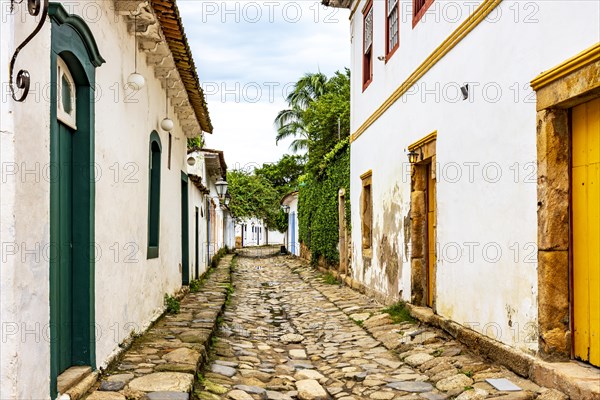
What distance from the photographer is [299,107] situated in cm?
3188

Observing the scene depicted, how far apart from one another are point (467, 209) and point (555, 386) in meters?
2.34

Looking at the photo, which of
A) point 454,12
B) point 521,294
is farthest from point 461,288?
point 454,12

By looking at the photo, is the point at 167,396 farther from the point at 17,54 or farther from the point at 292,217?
the point at 292,217

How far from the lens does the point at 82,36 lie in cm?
415

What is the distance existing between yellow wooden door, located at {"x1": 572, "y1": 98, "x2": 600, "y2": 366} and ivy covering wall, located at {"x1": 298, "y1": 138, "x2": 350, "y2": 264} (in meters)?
9.21

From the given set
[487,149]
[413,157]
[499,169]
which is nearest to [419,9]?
[413,157]

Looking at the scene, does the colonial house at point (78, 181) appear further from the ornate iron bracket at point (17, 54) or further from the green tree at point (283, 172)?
the green tree at point (283, 172)

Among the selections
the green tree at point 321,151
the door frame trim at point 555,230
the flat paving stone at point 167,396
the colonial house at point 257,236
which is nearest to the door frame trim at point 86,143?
the flat paving stone at point 167,396

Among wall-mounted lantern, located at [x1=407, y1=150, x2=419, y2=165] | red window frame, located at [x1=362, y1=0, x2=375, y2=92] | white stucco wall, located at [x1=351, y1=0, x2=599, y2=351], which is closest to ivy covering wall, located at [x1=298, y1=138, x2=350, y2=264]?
red window frame, located at [x1=362, y1=0, x2=375, y2=92]

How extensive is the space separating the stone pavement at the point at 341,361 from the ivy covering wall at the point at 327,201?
483cm

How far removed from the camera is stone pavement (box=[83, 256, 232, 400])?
4.15 meters

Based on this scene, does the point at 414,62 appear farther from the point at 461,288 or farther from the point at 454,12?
the point at 461,288

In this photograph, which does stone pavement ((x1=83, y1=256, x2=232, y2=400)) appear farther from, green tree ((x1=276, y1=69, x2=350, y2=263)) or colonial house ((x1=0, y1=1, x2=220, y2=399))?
green tree ((x1=276, y1=69, x2=350, y2=263))

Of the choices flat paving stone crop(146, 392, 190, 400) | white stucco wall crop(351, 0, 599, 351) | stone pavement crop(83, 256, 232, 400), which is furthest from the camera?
white stucco wall crop(351, 0, 599, 351)
